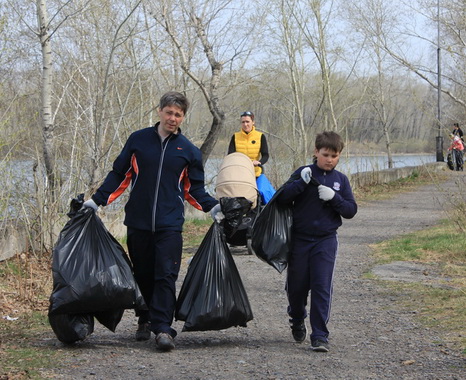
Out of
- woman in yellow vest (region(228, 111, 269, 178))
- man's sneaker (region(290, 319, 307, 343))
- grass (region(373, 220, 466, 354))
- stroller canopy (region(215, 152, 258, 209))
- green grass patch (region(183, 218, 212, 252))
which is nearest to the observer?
man's sneaker (region(290, 319, 307, 343))

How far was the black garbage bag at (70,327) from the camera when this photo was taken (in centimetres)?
483

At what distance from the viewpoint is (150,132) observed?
16.9 ft

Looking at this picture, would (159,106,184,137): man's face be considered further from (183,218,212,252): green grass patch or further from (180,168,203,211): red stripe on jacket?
(183,218,212,252): green grass patch

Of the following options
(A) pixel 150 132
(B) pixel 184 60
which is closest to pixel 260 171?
(B) pixel 184 60

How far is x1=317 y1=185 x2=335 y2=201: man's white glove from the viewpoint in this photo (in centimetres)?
489

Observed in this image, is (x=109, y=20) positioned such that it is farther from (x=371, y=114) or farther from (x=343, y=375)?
(x=371, y=114)

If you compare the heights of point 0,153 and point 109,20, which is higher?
point 109,20

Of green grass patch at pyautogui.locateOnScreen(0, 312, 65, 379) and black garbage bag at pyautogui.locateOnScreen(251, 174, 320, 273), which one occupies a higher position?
black garbage bag at pyautogui.locateOnScreen(251, 174, 320, 273)

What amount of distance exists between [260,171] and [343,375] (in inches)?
216

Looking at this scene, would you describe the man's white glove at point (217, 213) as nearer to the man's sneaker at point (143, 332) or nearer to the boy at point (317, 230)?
the boy at point (317, 230)

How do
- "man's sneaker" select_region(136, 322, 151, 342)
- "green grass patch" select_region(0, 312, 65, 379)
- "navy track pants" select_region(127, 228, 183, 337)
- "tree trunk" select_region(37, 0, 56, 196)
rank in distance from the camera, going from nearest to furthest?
"green grass patch" select_region(0, 312, 65, 379), "navy track pants" select_region(127, 228, 183, 337), "man's sneaker" select_region(136, 322, 151, 342), "tree trunk" select_region(37, 0, 56, 196)

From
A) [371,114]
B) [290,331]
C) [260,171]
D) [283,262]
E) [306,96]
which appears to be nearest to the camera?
[283,262]

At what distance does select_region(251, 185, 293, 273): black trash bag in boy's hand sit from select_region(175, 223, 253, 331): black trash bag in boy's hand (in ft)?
0.85

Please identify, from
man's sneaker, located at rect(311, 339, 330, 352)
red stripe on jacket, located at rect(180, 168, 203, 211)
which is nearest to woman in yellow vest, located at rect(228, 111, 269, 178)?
red stripe on jacket, located at rect(180, 168, 203, 211)
